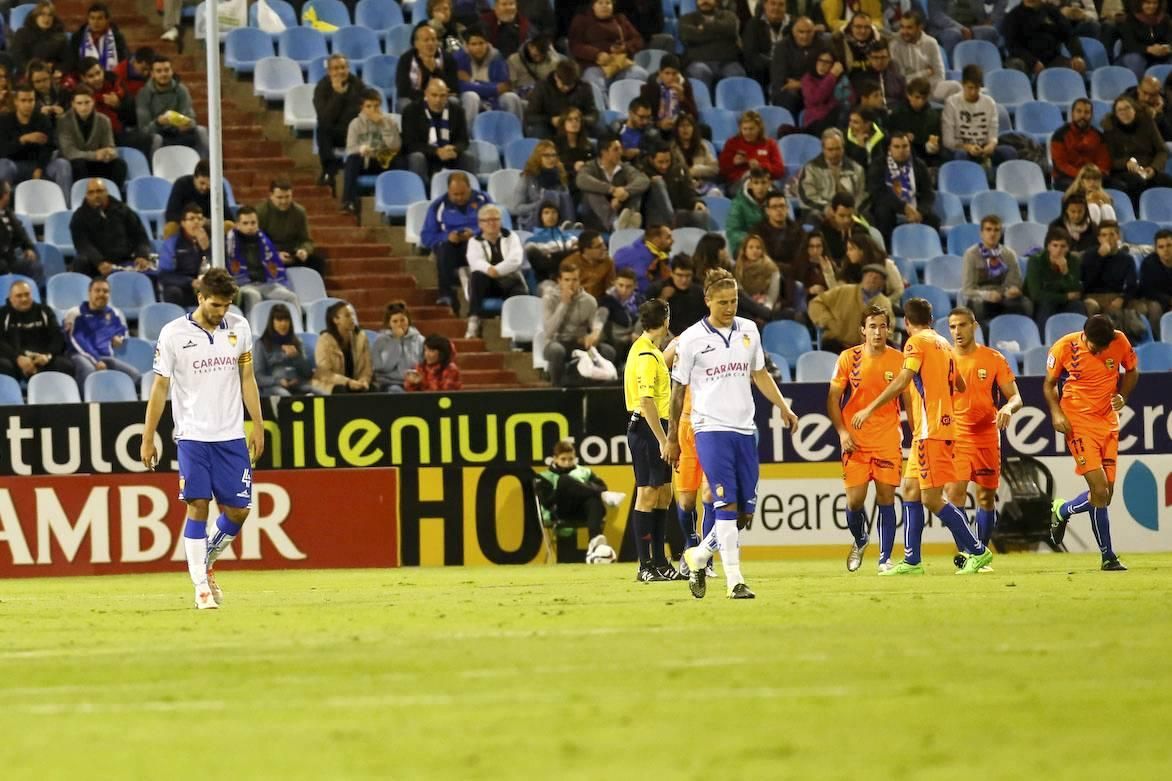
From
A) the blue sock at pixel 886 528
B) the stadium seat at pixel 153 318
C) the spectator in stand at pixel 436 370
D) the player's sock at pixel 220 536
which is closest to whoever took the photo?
the player's sock at pixel 220 536

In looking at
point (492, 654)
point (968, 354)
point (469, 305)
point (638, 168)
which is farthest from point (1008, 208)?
point (492, 654)

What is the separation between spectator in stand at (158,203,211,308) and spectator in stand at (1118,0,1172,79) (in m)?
13.7

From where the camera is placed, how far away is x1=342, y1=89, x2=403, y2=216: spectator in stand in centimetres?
2327

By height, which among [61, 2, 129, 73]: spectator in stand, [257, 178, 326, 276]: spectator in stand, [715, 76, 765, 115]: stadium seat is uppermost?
[61, 2, 129, 73]: spectator in stand

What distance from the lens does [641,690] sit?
8086 millimetres

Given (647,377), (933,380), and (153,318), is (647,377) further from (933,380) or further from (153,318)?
(153,318)

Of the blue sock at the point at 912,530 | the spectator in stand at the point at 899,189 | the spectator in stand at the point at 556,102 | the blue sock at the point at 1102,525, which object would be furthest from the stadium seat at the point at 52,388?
the blue sock at the point at 1102,525

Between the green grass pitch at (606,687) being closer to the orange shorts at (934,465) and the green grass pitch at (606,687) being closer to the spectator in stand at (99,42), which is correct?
the orange shorts at (934,465)

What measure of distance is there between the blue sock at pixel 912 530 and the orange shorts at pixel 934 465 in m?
0.22

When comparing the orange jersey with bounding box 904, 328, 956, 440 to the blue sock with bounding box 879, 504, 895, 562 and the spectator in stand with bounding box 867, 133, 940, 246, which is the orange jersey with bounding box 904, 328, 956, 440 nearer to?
the blue sock with bounding box 879, 504, 895, 562

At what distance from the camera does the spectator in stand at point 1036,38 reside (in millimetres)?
28000

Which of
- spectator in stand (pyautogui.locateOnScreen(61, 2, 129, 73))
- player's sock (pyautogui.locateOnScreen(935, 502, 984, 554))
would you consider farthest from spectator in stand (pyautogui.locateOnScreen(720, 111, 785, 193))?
player's sock (pyautogui.locateOnScreen(935, 502, 984, 554))

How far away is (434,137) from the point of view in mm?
23797

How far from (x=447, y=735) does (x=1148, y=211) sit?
67.4ft
